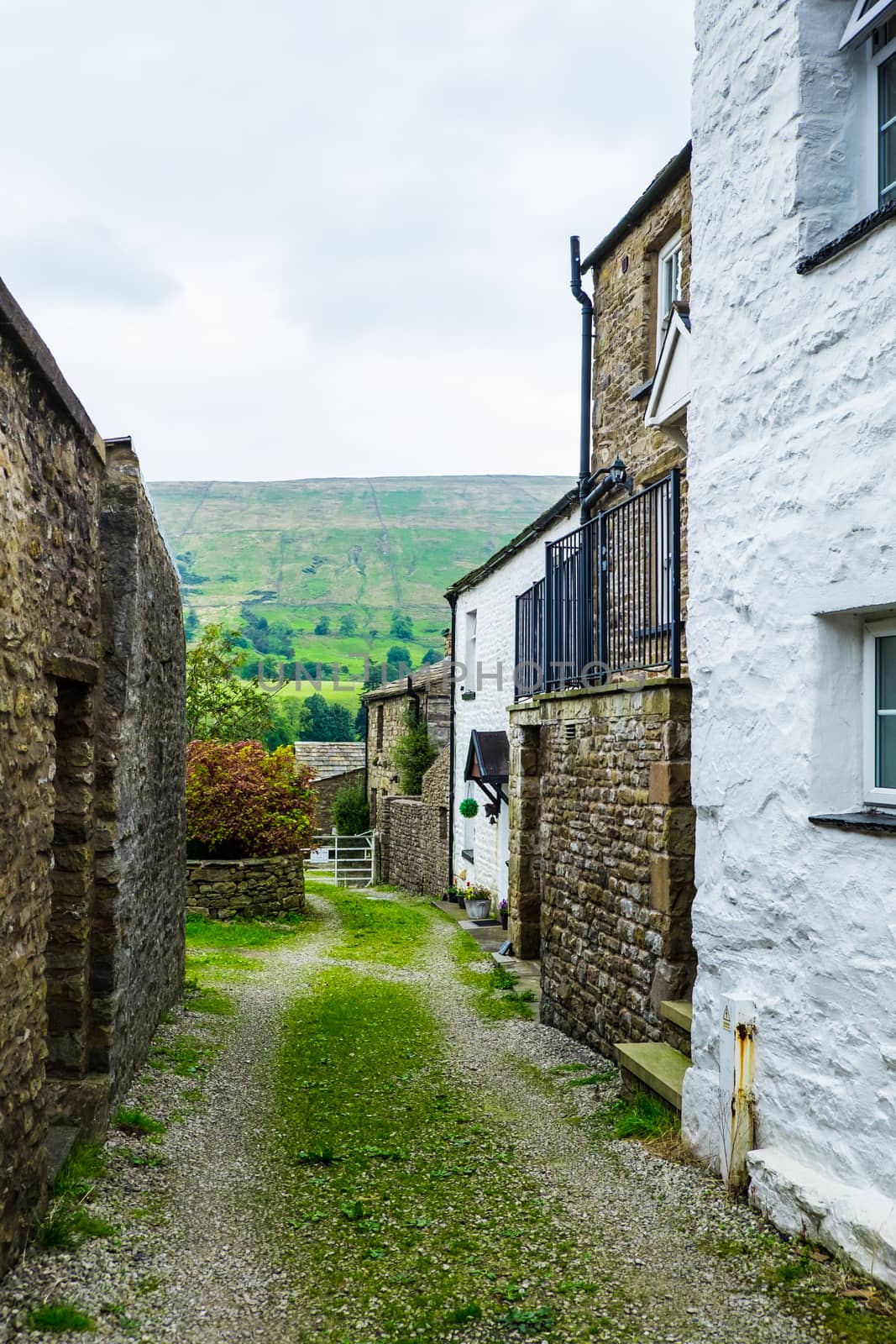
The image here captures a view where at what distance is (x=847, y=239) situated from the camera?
3979 millimetres

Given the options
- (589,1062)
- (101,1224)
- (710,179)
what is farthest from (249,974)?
(710,179)

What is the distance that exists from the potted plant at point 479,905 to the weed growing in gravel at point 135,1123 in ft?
31.6

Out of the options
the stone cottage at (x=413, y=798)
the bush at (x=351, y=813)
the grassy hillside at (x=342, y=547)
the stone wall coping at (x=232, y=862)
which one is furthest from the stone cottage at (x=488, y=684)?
the grassy hillside at (x=342, y=547)

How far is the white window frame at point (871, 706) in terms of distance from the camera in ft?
13.2

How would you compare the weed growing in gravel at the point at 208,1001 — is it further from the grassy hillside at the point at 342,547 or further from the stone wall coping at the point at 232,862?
the grassy hillside at the point at 342,547

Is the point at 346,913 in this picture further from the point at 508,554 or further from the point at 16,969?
the point at 16,969

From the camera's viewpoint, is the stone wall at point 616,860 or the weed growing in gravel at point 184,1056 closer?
the stone wall at point 616,860

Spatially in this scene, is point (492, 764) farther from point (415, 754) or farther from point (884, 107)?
point (884, 107)

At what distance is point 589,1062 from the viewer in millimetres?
7043

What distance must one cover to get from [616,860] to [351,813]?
901 inches

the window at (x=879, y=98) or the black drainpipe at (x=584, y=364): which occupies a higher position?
the black drainpipe at (x=584, y=364)

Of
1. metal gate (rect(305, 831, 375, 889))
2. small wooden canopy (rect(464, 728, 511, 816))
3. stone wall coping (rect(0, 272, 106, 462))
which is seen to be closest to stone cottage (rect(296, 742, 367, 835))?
metal gate (rect(305, 831, 375, 889))

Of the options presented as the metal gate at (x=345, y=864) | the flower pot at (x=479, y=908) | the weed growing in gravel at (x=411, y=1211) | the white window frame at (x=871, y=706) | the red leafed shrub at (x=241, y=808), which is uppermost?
the white window frame at (x=871, y=706)

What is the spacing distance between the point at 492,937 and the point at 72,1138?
9140mm
